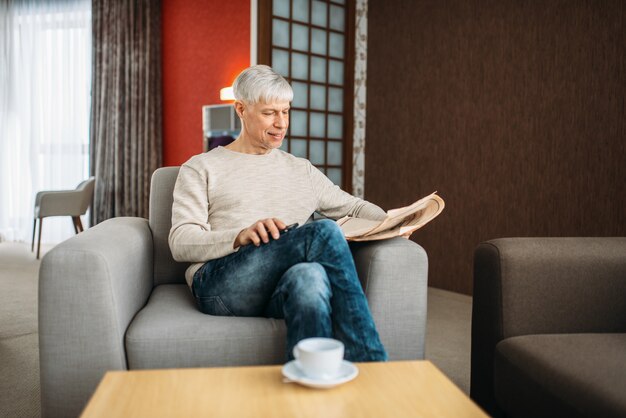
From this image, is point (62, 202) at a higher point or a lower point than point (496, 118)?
lower

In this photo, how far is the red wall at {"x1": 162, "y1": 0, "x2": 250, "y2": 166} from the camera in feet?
16.0

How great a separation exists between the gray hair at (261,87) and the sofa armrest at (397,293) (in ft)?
1.83

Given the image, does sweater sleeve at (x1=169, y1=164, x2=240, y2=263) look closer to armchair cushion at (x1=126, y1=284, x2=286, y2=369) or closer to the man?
the man

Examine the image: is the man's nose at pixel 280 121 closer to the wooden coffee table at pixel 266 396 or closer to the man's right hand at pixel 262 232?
the man's right hand at pixel 262 232

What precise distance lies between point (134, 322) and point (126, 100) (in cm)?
447

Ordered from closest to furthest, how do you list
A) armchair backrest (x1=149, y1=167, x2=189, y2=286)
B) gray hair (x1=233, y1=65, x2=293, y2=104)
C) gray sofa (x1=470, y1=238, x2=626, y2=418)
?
gray sofa (x1=470, y1=238, x2=626, y2=418), gray hair (x1=233, y1=65, x2=293, y2=104), armchair backrest (x1=149, y1=167, x2=189, y2=286)

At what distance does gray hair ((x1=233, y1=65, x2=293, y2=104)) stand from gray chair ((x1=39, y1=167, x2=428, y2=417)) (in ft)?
1.72

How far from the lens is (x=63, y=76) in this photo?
561 centimetres

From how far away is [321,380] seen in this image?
853 millimetres

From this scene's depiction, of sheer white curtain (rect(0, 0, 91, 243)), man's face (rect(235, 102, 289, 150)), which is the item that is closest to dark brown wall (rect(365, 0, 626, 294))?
man's face (rect(235, 102, 289, 150))

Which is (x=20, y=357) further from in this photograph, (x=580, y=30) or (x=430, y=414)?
(x=580, y=30)

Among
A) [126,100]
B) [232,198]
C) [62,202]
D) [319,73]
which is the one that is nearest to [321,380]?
[232,198]

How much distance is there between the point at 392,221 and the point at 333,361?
0.64 metres

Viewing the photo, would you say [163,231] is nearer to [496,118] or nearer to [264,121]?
[264,121]
